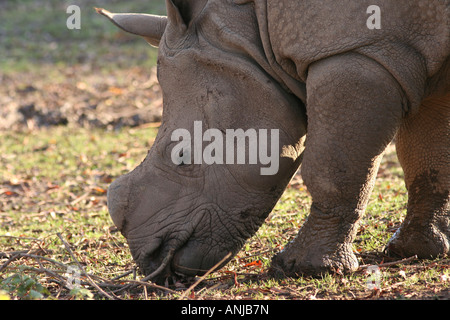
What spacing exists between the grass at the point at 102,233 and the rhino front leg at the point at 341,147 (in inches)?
7.0

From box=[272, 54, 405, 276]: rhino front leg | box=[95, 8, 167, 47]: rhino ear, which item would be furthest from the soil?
box=[272, 54, 405, 276]: rhino front leg

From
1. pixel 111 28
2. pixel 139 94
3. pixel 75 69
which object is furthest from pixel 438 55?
pixel 111 28

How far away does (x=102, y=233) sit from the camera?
22.1ft

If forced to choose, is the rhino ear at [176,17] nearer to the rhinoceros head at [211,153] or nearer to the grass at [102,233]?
the rhinoceros head at [211,153]

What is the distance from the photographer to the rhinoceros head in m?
4.73

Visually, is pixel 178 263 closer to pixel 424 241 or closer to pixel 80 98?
pixel 424 241

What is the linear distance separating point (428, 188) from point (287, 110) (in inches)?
53.1

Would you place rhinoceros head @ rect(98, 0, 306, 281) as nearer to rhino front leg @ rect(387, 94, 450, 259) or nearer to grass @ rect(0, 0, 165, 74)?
rhino front leg @ rect(387, 94, 450, 259)

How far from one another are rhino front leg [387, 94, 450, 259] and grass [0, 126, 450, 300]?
0.16 metres

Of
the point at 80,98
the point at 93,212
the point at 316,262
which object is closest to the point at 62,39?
the point at 80,98

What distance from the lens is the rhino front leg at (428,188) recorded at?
5.20 metres

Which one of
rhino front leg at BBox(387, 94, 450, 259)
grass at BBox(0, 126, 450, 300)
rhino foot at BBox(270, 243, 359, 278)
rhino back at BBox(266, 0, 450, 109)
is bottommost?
grass at BBox(0, 126, 450, 300)

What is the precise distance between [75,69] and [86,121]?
3.86 metres

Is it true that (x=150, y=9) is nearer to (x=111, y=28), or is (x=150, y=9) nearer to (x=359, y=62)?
(x=111, y=28)
